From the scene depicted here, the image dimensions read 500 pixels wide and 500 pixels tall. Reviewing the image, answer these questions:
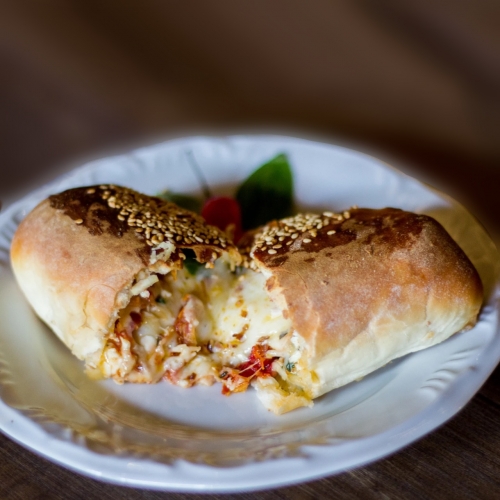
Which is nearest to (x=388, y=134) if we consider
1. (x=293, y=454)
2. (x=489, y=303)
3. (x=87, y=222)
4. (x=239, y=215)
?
(x=239, y=215)

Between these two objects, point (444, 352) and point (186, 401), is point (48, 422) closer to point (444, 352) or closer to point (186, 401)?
point (186, 401)

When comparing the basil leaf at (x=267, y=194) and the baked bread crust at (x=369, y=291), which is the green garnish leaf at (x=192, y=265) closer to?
the baked bread crust at (x=369, y=291)

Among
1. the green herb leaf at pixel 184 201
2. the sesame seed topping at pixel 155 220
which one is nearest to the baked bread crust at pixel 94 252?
the sesame seed topping at pixel 155 220

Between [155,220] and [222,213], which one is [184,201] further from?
[155,220]

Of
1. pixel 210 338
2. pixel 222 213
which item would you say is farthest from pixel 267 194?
pixel 210 338

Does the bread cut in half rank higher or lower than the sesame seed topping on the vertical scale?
lower

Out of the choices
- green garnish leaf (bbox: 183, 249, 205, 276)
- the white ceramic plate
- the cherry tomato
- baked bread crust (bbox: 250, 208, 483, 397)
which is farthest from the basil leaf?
baked bread crust (bbox: 250, 208, 483, 397)

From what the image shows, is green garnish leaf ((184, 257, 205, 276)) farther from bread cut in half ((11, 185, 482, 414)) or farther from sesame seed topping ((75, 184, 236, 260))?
sesame seed topping ((75, 184, 236, 260))
